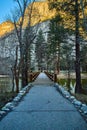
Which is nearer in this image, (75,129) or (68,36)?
(75,129)

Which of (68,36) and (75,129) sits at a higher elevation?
(68,36)

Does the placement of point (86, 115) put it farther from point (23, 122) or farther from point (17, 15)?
point (17, 15)

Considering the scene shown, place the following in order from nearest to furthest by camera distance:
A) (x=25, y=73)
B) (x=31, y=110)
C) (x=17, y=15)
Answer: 1. (x=31, y=110)
2. (x=17, y=15)
3. (x=25, y=73)

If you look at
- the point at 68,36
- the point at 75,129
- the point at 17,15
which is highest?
the point at 17,15

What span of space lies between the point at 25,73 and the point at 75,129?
737 inches

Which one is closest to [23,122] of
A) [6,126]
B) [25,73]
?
[6,126]

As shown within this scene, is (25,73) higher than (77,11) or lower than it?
lower

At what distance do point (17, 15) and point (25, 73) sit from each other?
552 cm

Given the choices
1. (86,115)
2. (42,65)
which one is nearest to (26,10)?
(86,115)

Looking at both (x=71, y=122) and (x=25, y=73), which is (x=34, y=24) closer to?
(x=25, y=73)

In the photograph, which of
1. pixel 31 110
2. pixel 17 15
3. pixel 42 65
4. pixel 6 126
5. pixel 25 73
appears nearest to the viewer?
pixel 6 126

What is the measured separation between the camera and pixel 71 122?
27.5 ft

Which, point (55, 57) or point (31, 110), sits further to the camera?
point (55, 57)

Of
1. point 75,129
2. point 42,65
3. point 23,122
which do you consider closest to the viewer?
point 75,129
